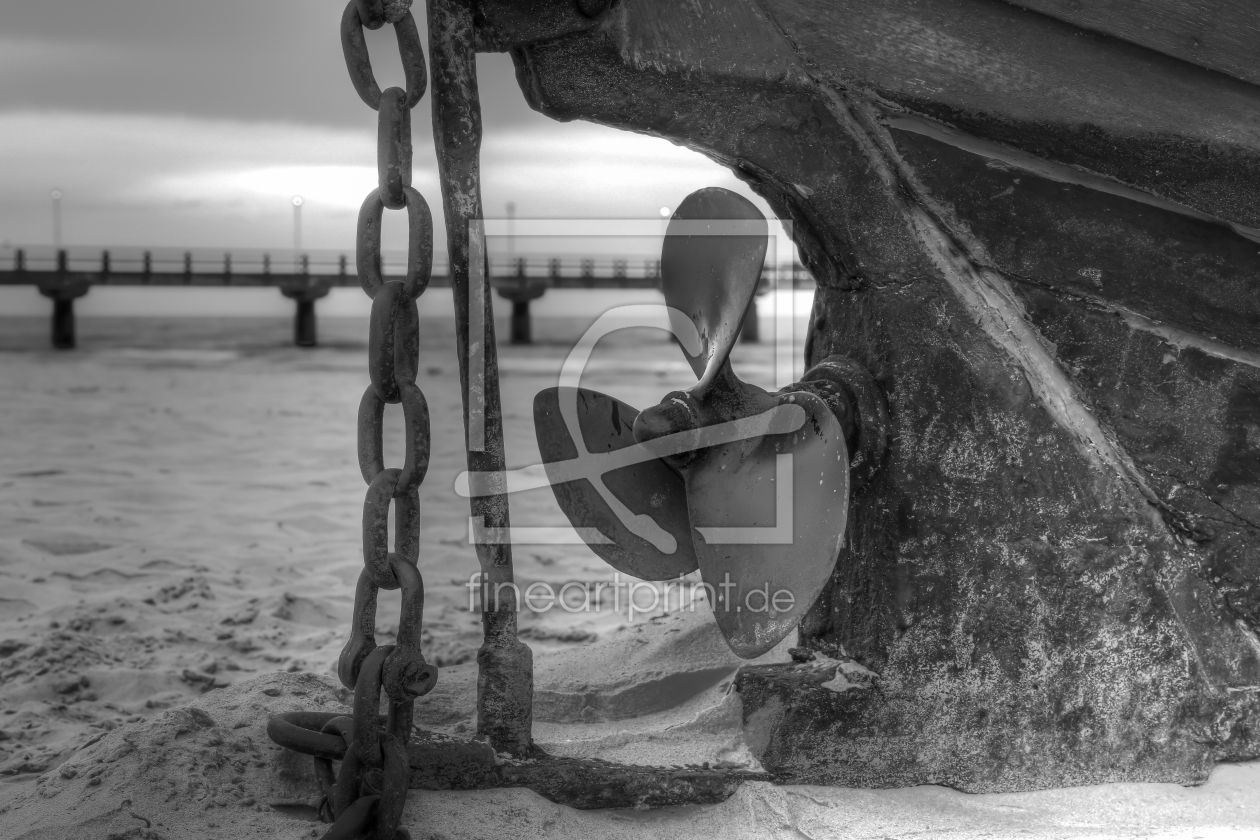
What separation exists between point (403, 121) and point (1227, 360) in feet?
6.39

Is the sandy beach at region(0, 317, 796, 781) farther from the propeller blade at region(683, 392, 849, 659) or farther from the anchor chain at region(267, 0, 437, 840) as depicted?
the propeller blade at region(683, 392, 849, 659)

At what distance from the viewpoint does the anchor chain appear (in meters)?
1.84

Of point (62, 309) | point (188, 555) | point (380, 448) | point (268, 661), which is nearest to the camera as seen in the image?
point (380, 448)

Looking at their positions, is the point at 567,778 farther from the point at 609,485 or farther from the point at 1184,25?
the point at 1184,25

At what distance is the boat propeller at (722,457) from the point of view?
232 centimetres

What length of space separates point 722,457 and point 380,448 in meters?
0.92

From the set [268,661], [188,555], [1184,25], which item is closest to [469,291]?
[1184,25]

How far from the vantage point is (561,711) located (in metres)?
3.04

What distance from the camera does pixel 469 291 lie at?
2221 mm

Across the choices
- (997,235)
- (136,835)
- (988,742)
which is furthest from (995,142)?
(136,835)

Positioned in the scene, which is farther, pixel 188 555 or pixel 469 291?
pixel 188 555

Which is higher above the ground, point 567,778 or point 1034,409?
point 1034,409

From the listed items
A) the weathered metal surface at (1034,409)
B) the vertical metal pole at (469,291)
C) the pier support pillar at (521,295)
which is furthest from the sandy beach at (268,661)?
the pier support pillar at (521,295)

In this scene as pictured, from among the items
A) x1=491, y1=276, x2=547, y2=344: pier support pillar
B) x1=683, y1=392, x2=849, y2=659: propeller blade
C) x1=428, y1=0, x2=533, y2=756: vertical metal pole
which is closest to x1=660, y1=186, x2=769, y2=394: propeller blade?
x1=683, y1=392, x2=849, y2=659: propeller blade
